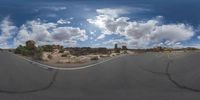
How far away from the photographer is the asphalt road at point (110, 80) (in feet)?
99.6

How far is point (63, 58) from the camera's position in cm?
3528

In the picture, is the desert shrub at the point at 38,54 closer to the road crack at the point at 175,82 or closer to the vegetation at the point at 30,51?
the vegetation at the point at 30,51

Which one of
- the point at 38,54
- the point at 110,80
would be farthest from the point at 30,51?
the point at 110,80

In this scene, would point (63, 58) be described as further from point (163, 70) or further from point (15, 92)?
point (163, 70)

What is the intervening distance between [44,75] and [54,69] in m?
1.23

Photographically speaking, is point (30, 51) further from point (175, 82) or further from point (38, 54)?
point (175, 82)

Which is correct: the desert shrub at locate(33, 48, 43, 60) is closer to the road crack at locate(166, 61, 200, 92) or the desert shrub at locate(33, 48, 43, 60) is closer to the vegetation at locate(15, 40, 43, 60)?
the vegetation at locate(15, 40, 43, 60)

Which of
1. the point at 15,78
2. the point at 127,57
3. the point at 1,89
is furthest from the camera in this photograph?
the point at 127,57

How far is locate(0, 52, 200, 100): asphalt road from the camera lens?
30372 mm

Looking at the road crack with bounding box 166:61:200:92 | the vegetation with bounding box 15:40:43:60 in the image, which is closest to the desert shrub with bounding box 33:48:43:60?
the vegetation with bounding box 15:40:43:60

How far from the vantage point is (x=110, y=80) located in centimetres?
4019

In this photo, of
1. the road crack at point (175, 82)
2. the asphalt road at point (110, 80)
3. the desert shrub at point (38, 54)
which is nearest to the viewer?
the asphalt road at point (110, 80)

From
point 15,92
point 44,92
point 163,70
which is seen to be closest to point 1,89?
point 15,92

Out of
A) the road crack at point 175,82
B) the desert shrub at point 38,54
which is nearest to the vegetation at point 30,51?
the desert shrub at point 38,54
